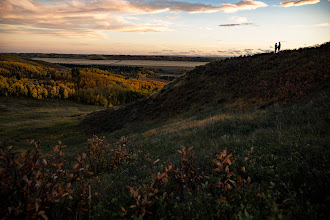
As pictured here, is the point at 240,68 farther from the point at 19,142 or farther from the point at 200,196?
the point at 19,142

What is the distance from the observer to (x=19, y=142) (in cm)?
3462

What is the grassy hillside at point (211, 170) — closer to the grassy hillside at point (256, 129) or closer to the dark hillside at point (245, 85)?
the grassy hillside at point (256, 129)

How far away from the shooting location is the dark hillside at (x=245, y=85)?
14.5 metres

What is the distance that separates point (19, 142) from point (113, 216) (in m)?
42.4

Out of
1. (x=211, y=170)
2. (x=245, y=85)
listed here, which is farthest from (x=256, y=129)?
(x=245, y=85)

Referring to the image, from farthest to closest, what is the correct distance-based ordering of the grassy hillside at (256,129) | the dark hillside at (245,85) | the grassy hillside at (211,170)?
the dark hillside at (245,85), the grassy hillside at (256,129), the grassy hillside at (211,170)

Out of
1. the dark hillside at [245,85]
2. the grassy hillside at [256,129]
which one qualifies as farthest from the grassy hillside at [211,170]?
the dark hillside at [245,85]

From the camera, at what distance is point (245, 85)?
2144cm

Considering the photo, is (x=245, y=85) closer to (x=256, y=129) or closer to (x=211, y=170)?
(x=256, y=129)

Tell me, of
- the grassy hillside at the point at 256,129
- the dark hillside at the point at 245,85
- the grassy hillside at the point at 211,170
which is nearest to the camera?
the grassy hillside at the point at 211,170

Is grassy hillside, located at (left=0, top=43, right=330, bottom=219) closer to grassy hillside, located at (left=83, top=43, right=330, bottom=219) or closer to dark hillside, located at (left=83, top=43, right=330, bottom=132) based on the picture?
grassy hillside, located at (left=83, top=43, right=330, bottom=219)

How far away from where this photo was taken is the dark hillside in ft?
47.6

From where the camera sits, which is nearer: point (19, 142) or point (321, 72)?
point (321, 72)

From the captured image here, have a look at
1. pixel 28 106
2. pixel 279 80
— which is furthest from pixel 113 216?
pixel 28 106
